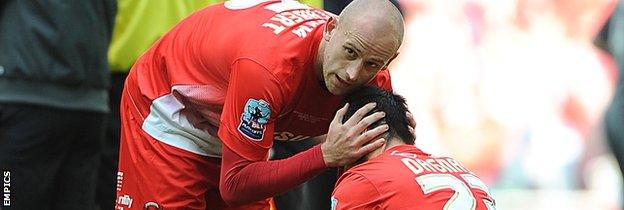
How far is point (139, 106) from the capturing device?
425 cm

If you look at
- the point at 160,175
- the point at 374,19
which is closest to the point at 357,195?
the point at 374,19

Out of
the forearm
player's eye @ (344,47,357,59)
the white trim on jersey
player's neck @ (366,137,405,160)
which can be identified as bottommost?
the white trim on jersey

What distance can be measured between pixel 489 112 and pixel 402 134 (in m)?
3.20

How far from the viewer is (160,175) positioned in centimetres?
415

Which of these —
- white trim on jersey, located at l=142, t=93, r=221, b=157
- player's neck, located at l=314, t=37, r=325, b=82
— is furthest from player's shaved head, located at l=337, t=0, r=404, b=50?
white trim on jersey, located at l=142, t=93, r=221, b=157

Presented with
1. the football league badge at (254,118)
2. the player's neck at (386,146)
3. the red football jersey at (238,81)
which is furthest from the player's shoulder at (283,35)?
the player's neck at (386,146)

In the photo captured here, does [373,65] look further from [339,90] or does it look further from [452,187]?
[452,187]

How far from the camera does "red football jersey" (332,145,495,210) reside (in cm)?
336

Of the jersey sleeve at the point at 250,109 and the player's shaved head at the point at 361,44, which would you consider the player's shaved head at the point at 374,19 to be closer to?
the player's shaved head at the point at 361,44

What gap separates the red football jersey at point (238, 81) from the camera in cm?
369

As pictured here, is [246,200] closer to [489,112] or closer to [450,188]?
[450,188]

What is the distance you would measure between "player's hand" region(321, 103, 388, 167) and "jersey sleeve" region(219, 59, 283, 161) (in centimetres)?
19

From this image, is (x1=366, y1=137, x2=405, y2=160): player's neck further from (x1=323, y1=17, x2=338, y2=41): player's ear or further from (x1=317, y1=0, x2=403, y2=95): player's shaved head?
(x1=323, y1=17, x2=338, y2=41): player's ear

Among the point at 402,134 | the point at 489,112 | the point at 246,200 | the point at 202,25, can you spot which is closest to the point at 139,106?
the point at 202,25
